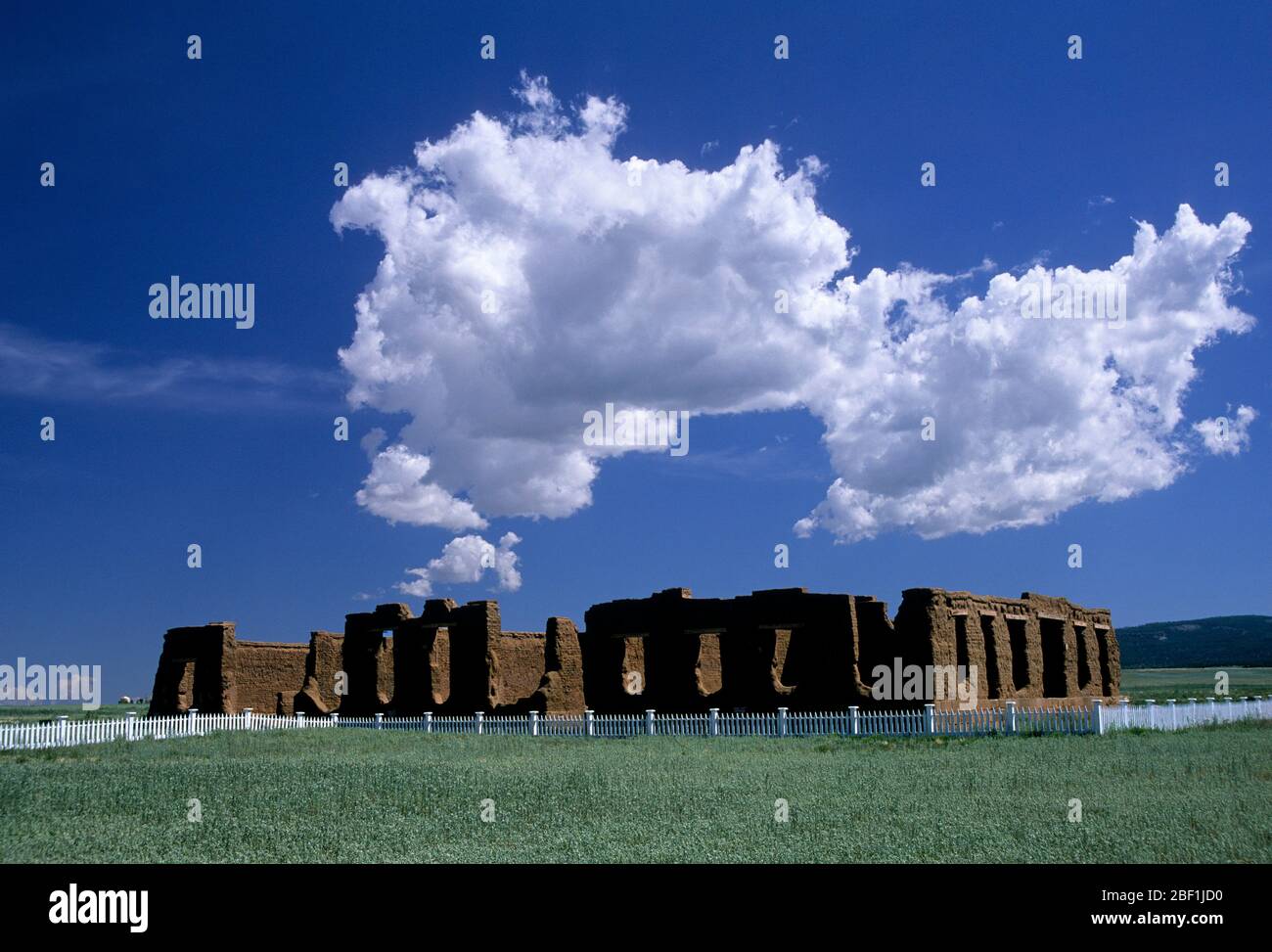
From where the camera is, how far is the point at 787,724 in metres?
23.9

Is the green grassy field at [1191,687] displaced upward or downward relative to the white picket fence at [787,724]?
downward

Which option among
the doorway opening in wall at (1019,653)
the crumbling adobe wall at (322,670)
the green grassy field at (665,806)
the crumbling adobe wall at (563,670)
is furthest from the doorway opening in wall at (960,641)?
the crumbling adobe wall at (322,670)

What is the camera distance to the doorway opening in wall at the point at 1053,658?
34844 mm

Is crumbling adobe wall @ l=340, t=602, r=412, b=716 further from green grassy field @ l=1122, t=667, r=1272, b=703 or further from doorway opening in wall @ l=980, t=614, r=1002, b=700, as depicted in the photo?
green grassy field @ l=1122, t=667, r=1272, b=703

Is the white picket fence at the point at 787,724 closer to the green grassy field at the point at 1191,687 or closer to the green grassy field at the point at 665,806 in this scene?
the green grassy field at the point at 665,806

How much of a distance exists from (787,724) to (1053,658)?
1647 centimetres

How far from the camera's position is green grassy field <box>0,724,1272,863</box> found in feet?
30.8

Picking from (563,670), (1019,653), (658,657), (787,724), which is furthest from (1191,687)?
(787,724)

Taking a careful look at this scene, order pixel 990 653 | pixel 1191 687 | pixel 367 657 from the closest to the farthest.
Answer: pixel 990 653, pixel 367 657, pixel 1191 687

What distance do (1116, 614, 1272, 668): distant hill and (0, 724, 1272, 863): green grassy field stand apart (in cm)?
15628

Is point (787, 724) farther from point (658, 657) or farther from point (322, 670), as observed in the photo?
point (322, 670)

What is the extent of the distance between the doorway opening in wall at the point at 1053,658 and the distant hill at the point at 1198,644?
133670mm
